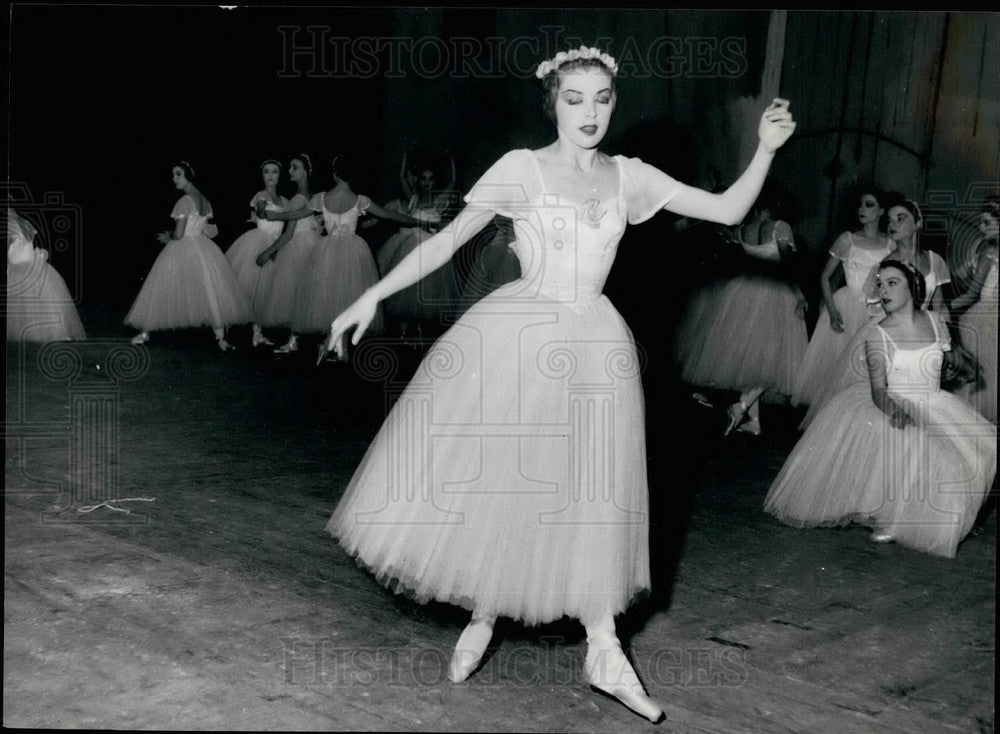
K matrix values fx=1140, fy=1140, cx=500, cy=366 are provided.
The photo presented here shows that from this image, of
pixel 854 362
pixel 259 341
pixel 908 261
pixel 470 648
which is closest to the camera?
pixel 470 648

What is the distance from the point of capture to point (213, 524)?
15.9 ft

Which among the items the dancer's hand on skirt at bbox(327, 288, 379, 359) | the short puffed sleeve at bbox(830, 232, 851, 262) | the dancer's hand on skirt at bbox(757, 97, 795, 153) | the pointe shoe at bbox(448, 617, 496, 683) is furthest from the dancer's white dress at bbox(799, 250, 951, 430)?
the dancer's hand on skirt at bbox(327, 288, 379, 359)

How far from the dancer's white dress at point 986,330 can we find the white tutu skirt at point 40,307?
735 centimetres

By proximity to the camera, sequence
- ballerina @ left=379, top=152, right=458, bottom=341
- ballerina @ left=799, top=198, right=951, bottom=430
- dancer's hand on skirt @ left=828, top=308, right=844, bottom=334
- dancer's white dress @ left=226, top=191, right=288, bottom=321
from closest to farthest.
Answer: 1. ballerina @ left=799, top=198, right=951, bottom=430
2. dancer's hand on skirt @ left=828, top=308, right=844, bottom=334
3. ballerina @ left=379, top=152, right=458, bottom=341
4. dancer's white dress @ left=226, top=191, right=288, bottom=321

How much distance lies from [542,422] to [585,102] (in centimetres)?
94

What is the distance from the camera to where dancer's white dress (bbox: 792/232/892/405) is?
24.1 ft

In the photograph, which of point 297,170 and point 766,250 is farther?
point 297,170

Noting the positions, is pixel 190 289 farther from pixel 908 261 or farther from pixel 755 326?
pixel 908 261

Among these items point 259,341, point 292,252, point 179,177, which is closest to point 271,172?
point 292,252

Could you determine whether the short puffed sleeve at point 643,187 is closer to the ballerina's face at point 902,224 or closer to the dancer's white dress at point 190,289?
the ballerina's face at point 902,224

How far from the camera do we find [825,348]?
7379mm

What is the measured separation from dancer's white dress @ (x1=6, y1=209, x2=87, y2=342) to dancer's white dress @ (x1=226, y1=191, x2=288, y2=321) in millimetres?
1574

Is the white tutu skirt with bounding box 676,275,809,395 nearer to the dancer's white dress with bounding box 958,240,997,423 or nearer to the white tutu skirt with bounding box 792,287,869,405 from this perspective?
the white tutu skirt with bounding box 792,287,869,405

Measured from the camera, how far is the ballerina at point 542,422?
3.26 m
